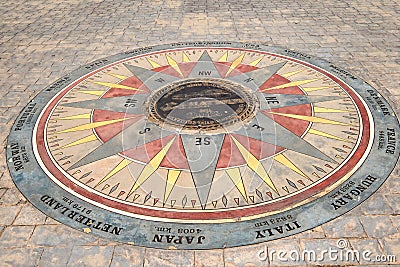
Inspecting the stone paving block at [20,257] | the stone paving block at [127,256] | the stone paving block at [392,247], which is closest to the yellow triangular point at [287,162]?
the stone paving block at [392,247]

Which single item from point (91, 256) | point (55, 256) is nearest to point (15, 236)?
point (55, 256)

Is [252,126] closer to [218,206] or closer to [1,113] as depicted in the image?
[218,206]

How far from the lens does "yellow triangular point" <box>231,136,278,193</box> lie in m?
5.81

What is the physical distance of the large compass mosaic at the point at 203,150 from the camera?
534 centimetres

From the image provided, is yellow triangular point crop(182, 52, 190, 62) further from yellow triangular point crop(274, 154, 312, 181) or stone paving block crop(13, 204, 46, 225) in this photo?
stone paving block crop(13, 204, 46, 225)

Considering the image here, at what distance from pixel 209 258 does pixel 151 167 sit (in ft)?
6.17

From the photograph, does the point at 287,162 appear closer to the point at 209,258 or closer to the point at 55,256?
the point at 209,258

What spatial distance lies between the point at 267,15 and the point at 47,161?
861 centimetres

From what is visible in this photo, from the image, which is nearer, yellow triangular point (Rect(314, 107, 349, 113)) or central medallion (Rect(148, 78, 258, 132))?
central medallion (Rect(148, 78, 258, 132))

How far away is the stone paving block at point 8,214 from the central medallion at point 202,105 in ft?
8.96

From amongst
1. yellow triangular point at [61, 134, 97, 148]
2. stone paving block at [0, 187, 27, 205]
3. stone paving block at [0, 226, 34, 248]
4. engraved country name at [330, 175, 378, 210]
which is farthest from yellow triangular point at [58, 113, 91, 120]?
engraved country name at [330, 175, 378, 210]

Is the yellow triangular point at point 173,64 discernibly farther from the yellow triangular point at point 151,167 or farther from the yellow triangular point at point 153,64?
the yellow triangular point at point 151,167

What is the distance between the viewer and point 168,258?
483 centimetres

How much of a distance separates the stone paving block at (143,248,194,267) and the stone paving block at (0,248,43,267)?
139 cm
